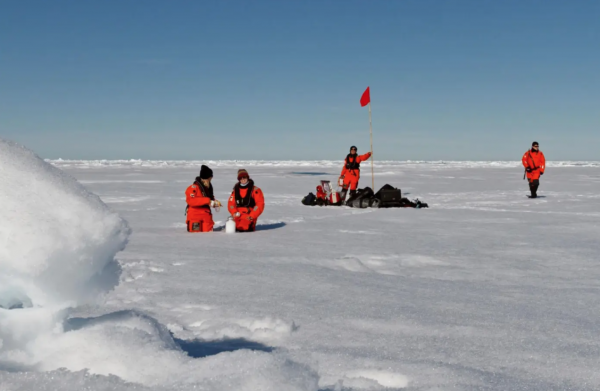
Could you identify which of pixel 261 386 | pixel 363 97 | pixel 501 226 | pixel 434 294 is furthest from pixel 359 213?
pixel 261 386

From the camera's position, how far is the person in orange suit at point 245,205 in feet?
26.2

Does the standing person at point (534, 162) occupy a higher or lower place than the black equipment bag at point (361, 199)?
higher

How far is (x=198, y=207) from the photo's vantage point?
7777 millimetres

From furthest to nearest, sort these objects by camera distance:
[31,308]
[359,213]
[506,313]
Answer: [359,213] → [506,313] → [31,308]

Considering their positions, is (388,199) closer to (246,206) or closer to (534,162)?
(246,206)

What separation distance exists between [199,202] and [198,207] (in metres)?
0.15

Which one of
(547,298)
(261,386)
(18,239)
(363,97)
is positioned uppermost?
(363,97)

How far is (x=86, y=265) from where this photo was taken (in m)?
1.73

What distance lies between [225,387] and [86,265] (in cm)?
63

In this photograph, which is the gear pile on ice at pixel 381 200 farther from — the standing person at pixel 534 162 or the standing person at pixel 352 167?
the standing person at pixel 534 162

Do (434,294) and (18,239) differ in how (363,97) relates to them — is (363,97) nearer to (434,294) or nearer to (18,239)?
(434,294)

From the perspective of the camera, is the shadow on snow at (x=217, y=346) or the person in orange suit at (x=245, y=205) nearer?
the shadow on snow at (x=217, y=346)

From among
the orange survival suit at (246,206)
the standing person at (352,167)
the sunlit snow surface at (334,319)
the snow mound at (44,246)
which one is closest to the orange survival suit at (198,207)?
the orange survival suit at (246,206)

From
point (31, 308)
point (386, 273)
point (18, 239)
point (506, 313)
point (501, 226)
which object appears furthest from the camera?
point (501, 226)
